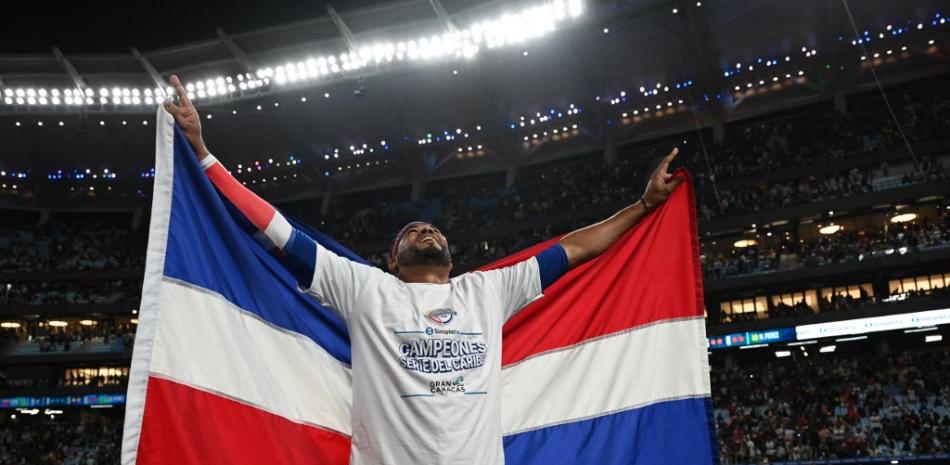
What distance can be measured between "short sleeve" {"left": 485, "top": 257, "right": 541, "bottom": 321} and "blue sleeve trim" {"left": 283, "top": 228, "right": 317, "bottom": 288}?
760 mm

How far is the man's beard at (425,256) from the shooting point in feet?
10.9

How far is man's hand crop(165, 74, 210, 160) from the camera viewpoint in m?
3.30

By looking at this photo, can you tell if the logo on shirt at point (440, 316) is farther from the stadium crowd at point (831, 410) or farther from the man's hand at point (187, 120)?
the stadium crowd at point (831, 410)

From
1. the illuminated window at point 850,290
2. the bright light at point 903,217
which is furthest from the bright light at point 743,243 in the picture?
the bright light at point 903,217

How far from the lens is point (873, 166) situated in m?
33.8

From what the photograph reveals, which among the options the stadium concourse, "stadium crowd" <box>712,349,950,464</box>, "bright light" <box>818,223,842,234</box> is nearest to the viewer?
"stadium crowd" <box>712,349,950,464</box>

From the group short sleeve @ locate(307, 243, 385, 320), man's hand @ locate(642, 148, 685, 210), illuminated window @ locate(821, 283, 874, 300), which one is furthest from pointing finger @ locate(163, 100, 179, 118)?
illuminated window @ locate(821, 283, 874, 300)

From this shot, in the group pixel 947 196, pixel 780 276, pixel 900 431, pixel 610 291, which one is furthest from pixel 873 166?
pixel 610 291

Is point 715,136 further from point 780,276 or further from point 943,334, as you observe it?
point 943,334

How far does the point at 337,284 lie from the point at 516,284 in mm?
797

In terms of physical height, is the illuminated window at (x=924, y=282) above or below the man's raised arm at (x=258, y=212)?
above

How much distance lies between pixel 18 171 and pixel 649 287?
1806 inches

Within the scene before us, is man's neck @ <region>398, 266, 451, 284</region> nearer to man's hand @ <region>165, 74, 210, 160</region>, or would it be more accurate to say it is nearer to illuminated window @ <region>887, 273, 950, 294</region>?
man's hand @ <region>165, 74, 210, 160</region>

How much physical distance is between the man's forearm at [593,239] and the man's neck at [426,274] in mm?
647
